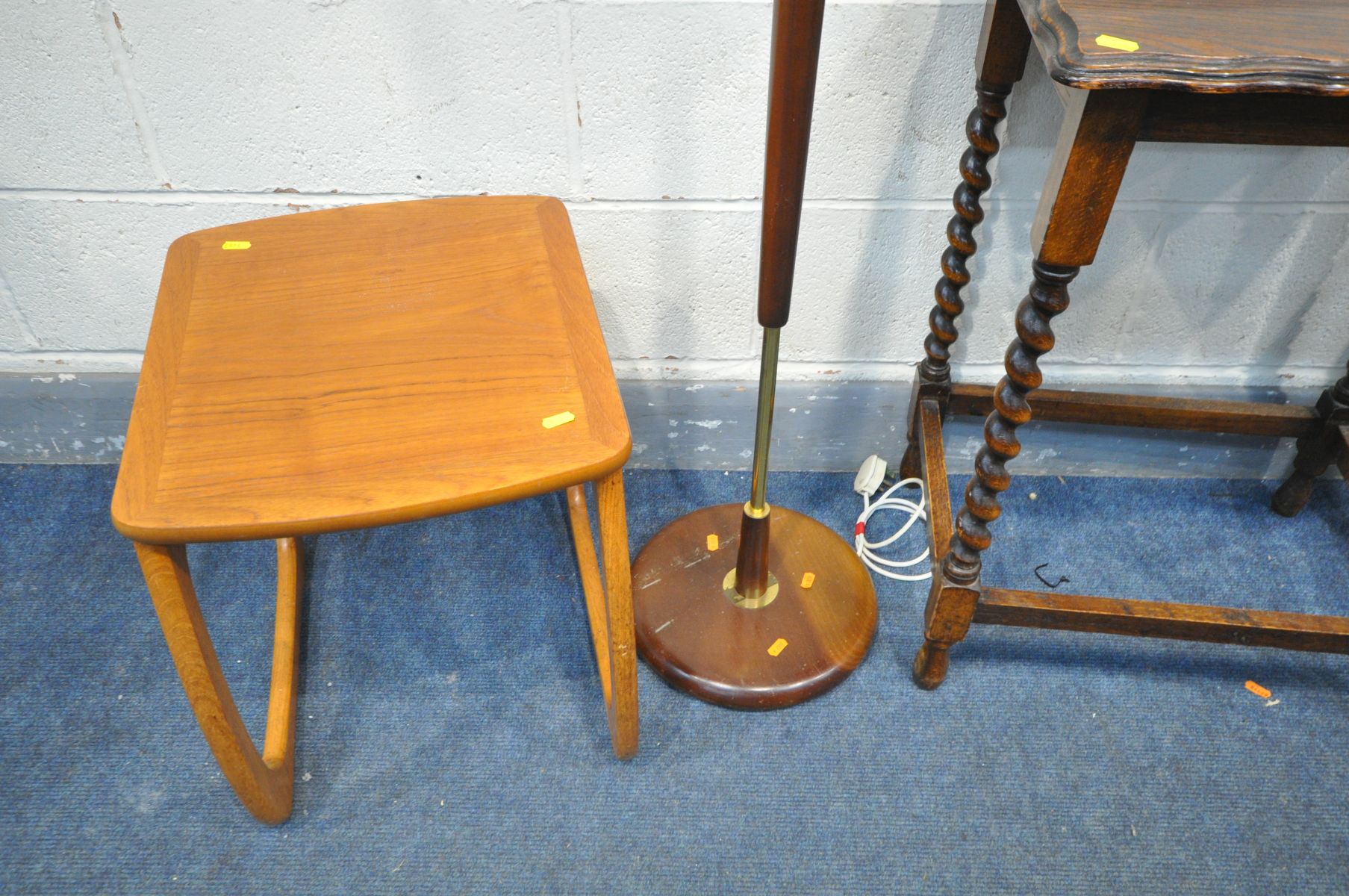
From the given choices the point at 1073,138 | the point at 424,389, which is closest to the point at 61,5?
the point at 424,389

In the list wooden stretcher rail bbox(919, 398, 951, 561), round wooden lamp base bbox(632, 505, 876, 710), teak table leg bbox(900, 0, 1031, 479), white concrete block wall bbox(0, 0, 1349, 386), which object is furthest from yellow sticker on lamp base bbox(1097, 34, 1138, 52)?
round wooden lamp base bbox(632, 505, 876, 710)

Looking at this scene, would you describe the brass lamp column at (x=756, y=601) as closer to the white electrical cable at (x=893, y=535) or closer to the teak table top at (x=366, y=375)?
the white electrical cable at (x=893, y=535)

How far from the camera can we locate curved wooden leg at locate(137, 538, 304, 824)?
70cm

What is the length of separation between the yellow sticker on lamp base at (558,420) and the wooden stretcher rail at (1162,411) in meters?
0.65

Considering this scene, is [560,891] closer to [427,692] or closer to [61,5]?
[427,692]

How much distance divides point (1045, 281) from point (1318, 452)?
718 millimetres

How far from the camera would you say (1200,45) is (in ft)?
2.06

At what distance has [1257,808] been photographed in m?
0.94

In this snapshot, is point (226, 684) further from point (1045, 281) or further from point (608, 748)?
point (1045, 281)

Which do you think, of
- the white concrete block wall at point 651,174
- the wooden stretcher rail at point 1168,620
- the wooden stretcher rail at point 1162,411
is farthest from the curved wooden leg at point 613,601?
the wooden stretcher rail at point 1162,411

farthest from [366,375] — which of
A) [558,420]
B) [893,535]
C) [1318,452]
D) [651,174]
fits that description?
[1318,452]

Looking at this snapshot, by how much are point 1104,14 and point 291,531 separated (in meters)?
0.67

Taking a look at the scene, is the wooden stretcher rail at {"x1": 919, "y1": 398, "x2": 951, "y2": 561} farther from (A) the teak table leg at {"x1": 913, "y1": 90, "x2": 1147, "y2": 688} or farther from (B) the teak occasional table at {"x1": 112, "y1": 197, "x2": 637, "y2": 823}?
(B) the teak occasional table at {"x1": 112, "y1": 197, "x2": 637, "y2": 823}

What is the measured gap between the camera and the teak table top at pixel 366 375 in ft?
2.09
